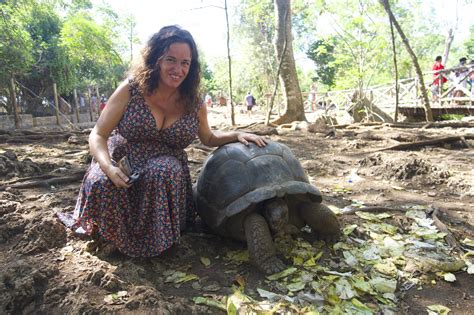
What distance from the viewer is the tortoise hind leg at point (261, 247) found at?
223 centimetres

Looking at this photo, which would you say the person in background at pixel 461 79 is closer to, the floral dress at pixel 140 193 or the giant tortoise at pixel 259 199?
the giant tortoise at pixel 259 199

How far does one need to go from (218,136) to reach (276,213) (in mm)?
900

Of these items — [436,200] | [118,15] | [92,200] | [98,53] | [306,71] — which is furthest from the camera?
[306,71]

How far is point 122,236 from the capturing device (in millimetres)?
2287

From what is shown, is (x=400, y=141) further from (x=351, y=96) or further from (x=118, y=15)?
(x=118, y=15)

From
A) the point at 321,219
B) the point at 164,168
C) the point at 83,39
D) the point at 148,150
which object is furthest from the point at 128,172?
the point at 83,39

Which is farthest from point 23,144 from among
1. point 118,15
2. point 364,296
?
point 118,15

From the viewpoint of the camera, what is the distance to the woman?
222 cm

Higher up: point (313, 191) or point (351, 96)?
point (351, 96)

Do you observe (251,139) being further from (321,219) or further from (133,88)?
(133,88)

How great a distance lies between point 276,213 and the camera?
230cm

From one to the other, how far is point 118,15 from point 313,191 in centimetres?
3051

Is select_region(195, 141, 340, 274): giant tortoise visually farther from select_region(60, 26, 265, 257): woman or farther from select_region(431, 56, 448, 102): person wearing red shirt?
select_region(431, 56, 448, 102): person wearing red shirt

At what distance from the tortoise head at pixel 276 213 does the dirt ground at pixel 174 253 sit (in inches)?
12.7
